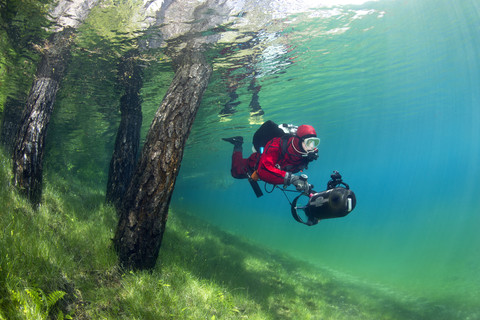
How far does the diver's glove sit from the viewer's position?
456cm

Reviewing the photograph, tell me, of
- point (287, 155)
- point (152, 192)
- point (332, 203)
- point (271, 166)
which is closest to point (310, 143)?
point (287, 155)

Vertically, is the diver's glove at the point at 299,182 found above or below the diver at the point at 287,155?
below

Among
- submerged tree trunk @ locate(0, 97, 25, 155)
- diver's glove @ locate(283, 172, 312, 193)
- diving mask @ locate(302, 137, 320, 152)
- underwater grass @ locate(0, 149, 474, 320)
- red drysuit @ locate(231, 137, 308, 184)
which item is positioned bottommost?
underwater grass @ locate(0, 149, 474, 320)

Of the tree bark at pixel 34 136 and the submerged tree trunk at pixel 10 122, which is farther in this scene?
the submerged tree trunk at pixel 10 122

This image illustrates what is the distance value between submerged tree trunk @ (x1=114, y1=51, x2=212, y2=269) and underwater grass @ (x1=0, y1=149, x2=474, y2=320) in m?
0.25

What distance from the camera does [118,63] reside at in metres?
8.89

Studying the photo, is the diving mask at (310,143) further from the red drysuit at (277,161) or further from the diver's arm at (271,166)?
the diver's arm at (271,166)

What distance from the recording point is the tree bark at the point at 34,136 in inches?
174

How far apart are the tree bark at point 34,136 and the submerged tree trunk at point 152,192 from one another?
7.27 feet

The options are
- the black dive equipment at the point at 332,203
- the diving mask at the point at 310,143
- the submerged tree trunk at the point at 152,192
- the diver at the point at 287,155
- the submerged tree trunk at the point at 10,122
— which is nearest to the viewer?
the submerged tree trunk at the point at 152,192

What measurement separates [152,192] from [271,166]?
104 inches

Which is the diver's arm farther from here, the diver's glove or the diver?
the diver's glove

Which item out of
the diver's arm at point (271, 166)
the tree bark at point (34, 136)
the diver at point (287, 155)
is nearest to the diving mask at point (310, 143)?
the diver at point (287, 155)

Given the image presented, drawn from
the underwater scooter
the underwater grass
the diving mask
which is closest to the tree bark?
the underwater grass
